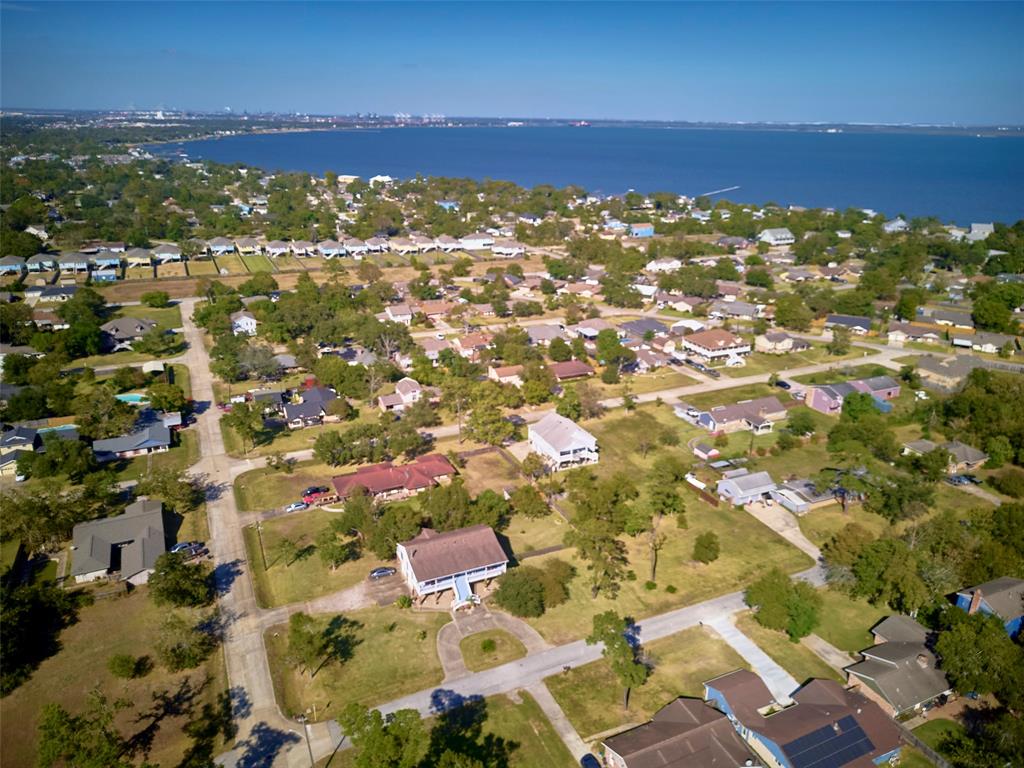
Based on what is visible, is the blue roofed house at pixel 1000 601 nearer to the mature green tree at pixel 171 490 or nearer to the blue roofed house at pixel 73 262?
the mature green tree at pixel 171 490

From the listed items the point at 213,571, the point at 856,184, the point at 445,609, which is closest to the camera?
the point at 445,609

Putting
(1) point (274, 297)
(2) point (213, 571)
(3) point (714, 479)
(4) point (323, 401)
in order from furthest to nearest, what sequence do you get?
1. (1) point (274, 297)
2. (4) point (323, 401)
3. (3) point (714, 479)
4. (2) point (213, 571)

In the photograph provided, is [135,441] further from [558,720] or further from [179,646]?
[558,720]

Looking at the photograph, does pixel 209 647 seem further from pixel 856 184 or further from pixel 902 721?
pixel 856 184

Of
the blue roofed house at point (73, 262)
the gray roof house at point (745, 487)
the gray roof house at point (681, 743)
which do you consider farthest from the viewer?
the blue roofed house at point (73, 262)

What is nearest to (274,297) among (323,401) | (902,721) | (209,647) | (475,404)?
(323,401)

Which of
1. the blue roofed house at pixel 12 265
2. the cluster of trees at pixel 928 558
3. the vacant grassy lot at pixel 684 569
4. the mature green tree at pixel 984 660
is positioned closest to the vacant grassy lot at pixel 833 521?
the vacant grassy lot at pixel 684 569
